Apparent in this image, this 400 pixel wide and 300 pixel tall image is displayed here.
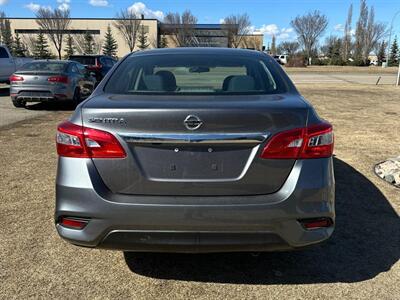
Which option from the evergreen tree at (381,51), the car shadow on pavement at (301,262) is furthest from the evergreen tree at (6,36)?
the car shadow on pavement at (301,262)

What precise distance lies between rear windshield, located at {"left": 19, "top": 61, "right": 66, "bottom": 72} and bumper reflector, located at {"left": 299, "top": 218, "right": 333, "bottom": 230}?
1127 cm

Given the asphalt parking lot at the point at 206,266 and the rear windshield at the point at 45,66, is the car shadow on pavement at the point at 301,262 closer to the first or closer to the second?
the asphalt parking lot at the point at 206,266

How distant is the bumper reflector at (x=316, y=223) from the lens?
9.46 feet

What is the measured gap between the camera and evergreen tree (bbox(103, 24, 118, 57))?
3353 inches

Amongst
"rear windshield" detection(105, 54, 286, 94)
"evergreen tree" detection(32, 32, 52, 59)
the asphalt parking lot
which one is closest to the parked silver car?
the asphalt parking lot

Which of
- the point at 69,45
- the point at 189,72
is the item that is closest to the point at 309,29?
the point at 69,45

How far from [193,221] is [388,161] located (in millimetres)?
4355

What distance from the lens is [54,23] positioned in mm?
79000

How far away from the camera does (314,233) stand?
115 inches

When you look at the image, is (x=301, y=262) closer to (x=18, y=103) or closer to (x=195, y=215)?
(x=195, y=215)

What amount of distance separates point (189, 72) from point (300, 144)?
1.78 m

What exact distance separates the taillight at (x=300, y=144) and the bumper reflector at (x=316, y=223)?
409 millimetres

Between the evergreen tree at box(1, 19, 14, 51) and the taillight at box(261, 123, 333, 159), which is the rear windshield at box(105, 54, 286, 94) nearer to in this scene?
the taillight at box(261, 123, 333, 159)

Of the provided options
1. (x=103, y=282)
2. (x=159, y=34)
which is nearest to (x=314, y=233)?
(x=103, y=282)
